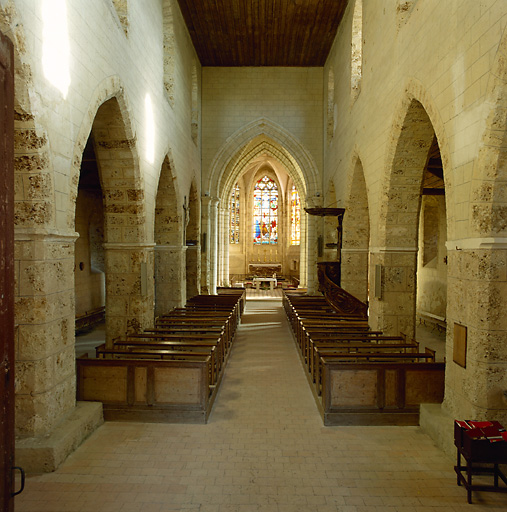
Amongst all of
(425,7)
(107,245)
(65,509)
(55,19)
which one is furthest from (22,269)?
(425,7)

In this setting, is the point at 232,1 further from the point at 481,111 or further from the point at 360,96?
the point at 481,111

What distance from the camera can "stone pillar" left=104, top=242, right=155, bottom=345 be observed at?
29.1 feet

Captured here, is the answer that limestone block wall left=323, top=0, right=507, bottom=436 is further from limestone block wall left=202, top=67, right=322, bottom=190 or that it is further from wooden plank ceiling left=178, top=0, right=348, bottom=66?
limestone block wall left=202, top=67, right=322, bottom=190

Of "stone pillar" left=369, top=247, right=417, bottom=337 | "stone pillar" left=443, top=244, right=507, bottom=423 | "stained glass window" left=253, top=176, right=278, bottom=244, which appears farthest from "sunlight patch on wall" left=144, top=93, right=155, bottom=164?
"stained glass window" left=253, top=176, right=278, bottom=244

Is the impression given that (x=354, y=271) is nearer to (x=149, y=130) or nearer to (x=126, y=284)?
(x=126, y=284)

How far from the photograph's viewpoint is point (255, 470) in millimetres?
4898

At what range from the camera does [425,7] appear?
668 cm

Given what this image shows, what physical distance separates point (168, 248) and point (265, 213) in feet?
63.4

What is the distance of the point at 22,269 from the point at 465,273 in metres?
5.21

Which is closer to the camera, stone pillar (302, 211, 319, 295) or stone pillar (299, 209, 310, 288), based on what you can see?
stone pillar (302, 211, 319, 295)

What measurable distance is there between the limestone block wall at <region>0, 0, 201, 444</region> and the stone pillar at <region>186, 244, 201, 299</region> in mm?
7498

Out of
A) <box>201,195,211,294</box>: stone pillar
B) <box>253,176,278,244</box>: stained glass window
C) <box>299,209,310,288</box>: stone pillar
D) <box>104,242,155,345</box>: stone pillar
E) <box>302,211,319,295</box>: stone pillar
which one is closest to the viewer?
<box>104,242,155,345</box>: stone pillar

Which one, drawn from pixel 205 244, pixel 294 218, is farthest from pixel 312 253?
pixel 294 218

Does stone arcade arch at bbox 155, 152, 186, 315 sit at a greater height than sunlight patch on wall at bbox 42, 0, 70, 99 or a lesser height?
lesser
